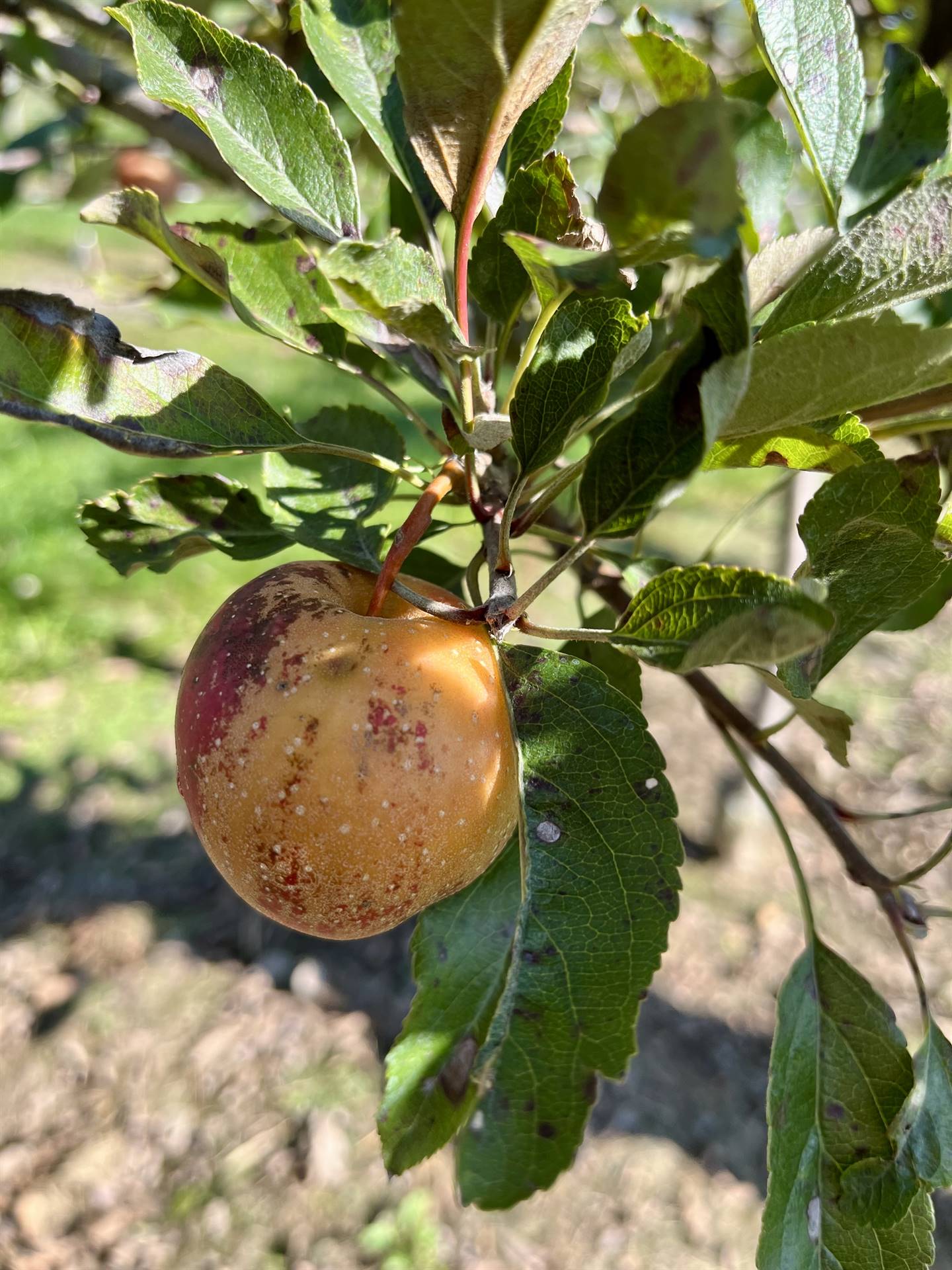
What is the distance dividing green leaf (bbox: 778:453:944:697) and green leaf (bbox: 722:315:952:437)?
0.05 m

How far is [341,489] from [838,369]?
39 centimetres

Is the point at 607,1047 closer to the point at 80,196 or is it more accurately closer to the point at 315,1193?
the point at 315,1193

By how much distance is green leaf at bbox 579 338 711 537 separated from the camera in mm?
482

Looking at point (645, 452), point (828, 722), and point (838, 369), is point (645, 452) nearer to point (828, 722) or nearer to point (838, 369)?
point (838, 369)

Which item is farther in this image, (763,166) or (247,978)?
(247,978)

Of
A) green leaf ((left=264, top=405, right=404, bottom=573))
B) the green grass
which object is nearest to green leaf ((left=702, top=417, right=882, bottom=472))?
green leaf ((left=264, top=405, right=404, bottom=573))

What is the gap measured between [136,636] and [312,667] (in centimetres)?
259

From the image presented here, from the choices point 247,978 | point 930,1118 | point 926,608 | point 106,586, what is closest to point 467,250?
point 926,608

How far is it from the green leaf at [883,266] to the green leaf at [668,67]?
107 millimetres

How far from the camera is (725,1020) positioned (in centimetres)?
200

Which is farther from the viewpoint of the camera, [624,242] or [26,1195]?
[26,1195]

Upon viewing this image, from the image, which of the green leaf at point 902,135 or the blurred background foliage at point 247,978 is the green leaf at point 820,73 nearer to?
the green leaf at point 902,135

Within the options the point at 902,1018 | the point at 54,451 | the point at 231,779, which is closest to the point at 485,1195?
the point at 231,779

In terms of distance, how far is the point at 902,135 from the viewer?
2.35ft
